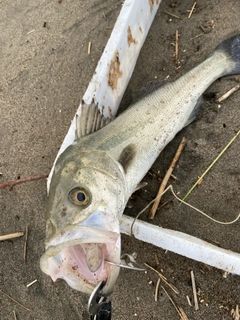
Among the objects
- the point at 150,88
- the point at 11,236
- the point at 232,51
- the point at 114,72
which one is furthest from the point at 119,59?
the point at 11,236

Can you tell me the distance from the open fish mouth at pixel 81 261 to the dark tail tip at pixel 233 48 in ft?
7.16

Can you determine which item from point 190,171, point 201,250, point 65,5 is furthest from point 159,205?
point 65,5

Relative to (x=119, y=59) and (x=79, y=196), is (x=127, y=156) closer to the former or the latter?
(x=79, y=196)

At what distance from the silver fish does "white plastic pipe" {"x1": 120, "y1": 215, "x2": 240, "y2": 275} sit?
0.28 m

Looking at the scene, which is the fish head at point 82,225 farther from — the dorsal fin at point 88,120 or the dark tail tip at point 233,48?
the dark tail tip at point 233,48

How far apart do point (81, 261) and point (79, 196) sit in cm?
43

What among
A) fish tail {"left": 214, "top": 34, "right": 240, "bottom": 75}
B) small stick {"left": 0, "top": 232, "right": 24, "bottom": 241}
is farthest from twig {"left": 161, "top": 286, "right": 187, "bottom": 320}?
fish tail {"left": 214, "top": 34, "right": 240, "bottom": 75}

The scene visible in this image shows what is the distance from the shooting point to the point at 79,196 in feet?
8.26

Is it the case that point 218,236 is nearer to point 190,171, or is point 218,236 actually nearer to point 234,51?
point 190,171

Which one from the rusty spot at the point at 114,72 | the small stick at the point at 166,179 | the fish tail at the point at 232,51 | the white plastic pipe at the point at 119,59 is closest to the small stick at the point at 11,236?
the white plastic pipe at the point at 119,59

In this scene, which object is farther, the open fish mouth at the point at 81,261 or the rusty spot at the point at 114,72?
the rusty spot at the point at 114,72

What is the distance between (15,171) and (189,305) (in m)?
2.16

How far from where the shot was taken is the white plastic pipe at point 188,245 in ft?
9.45

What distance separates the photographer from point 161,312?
10.5 feet
